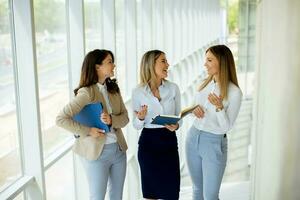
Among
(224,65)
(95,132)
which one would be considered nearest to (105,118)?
(95,132)

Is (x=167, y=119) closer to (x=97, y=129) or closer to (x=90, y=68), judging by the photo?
(x=97, y=129)

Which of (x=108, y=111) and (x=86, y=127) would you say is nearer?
(x=86, y=127)

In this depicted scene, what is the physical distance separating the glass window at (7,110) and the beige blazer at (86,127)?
0.29m

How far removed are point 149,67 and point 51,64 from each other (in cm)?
76

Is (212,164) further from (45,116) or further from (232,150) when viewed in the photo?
(232,150)

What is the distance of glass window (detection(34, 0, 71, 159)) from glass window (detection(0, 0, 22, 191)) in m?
0.42

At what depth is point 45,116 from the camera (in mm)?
3170

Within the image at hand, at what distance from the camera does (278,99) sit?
3.53 meters

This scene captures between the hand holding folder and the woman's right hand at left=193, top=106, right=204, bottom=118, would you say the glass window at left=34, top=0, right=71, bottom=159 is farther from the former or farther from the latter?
the woman's right hand at left=193, top=106, right=204, bottom=118

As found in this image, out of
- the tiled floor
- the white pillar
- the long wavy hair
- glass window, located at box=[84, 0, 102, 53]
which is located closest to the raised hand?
the long wavy hair

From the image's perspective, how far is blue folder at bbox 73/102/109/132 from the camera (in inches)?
109

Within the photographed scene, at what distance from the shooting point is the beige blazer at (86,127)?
8.98 feet

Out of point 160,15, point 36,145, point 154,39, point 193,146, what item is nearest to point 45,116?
point 36,145

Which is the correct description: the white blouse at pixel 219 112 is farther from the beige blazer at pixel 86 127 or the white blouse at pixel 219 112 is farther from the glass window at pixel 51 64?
the glass window at pixel 51 64
